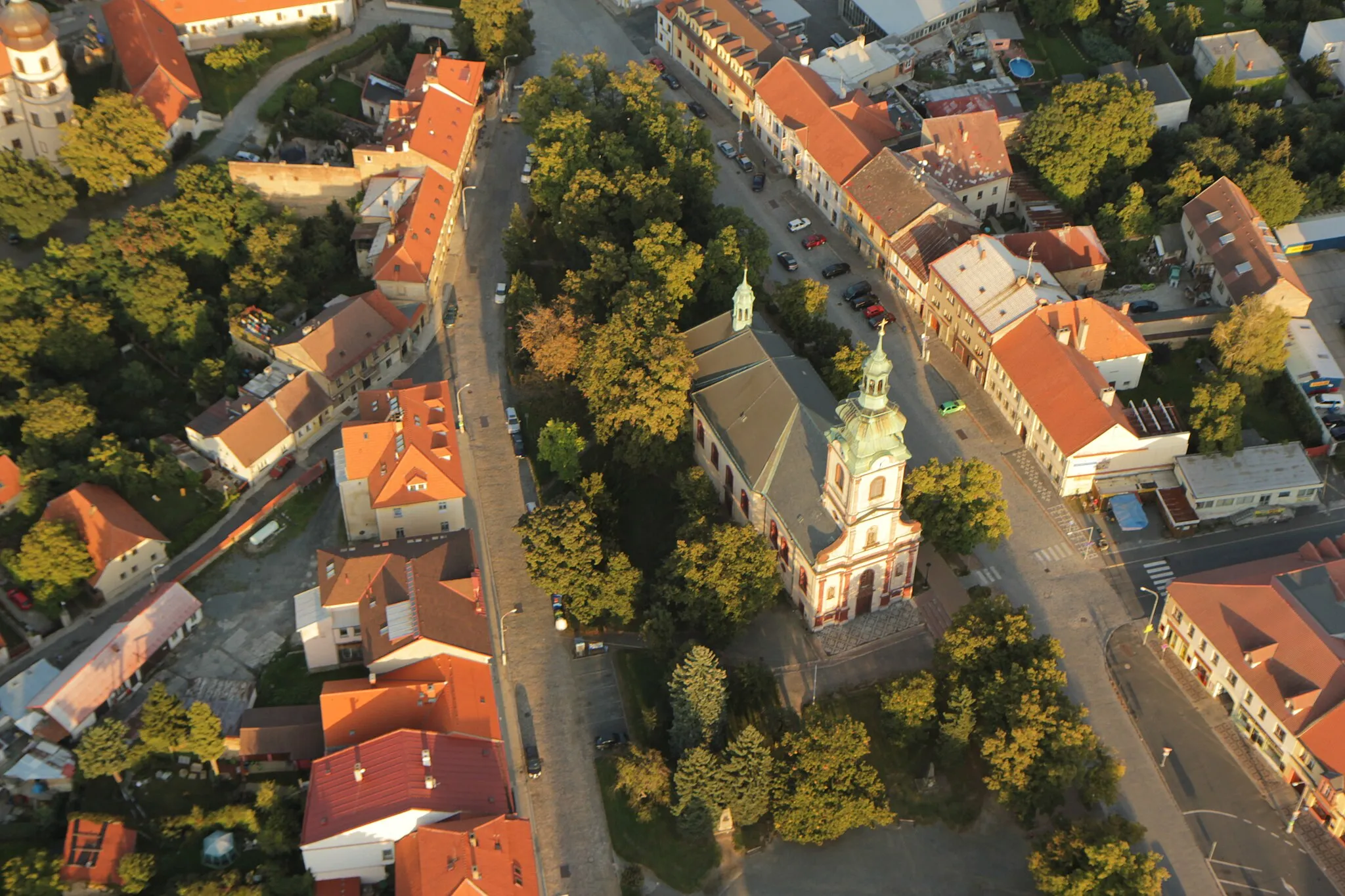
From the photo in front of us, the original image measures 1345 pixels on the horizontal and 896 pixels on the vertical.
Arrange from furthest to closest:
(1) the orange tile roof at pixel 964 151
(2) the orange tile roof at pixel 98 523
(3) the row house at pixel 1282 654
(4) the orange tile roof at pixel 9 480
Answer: (1) the orange tile roof at pixel 964 151, (4) the orange tile roof at pixel 9 480, (2) the orange tile roof at pixel 98 523, (3) the row house at pixel 1282 654

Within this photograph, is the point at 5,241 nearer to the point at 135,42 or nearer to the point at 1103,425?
the point at 135,42

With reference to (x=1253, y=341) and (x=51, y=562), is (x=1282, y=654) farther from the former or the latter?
(x=51, y=562)

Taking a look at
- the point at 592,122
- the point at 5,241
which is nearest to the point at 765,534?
the point at 592,122

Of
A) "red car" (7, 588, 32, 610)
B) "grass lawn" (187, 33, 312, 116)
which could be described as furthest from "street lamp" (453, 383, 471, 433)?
"grass lawn" (187, 33, 312, 116)

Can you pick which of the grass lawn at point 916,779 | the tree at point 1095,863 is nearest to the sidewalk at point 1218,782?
the tree at point 1095,863

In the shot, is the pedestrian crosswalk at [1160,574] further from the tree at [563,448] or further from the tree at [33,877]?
the tree at [33,877]

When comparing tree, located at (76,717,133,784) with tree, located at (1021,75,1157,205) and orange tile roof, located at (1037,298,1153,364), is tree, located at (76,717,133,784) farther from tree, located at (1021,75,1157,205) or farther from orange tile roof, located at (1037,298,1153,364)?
tree, located at (1021,75,1157,205)
